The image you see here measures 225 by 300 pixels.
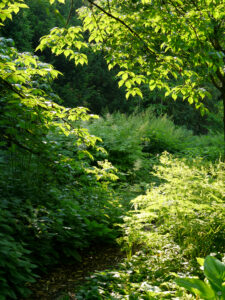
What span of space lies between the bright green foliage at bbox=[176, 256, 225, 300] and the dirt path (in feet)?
3.75

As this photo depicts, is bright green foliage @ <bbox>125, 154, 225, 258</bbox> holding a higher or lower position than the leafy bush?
higher

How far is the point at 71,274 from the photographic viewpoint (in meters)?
3.06

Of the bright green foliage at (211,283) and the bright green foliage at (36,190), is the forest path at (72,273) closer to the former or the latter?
the bright green foliage at (36,190)

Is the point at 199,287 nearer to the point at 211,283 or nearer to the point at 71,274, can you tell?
the point at 211,283

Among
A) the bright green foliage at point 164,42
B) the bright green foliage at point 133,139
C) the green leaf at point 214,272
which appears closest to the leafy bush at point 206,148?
the bright green foliage at point 133,139

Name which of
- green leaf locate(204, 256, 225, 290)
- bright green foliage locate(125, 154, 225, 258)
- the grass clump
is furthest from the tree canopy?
green leaf locate(204, 256, 225, 290)

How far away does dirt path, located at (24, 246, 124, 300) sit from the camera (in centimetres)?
259

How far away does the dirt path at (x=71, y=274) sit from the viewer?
2.59 m

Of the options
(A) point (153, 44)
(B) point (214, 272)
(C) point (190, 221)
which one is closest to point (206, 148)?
(A) point (153, 44)

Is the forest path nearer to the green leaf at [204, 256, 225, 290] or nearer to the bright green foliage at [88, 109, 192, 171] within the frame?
the green leaf at [204, 256, 225, 290]

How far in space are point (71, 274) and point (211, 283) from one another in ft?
5.58

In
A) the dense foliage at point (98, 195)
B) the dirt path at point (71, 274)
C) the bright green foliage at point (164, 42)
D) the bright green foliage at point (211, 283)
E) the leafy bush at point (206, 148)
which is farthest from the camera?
the leafy bush at point (206, 148)

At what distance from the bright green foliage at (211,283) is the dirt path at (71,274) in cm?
114

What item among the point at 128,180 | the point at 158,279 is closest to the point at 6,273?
the point at 158,279
